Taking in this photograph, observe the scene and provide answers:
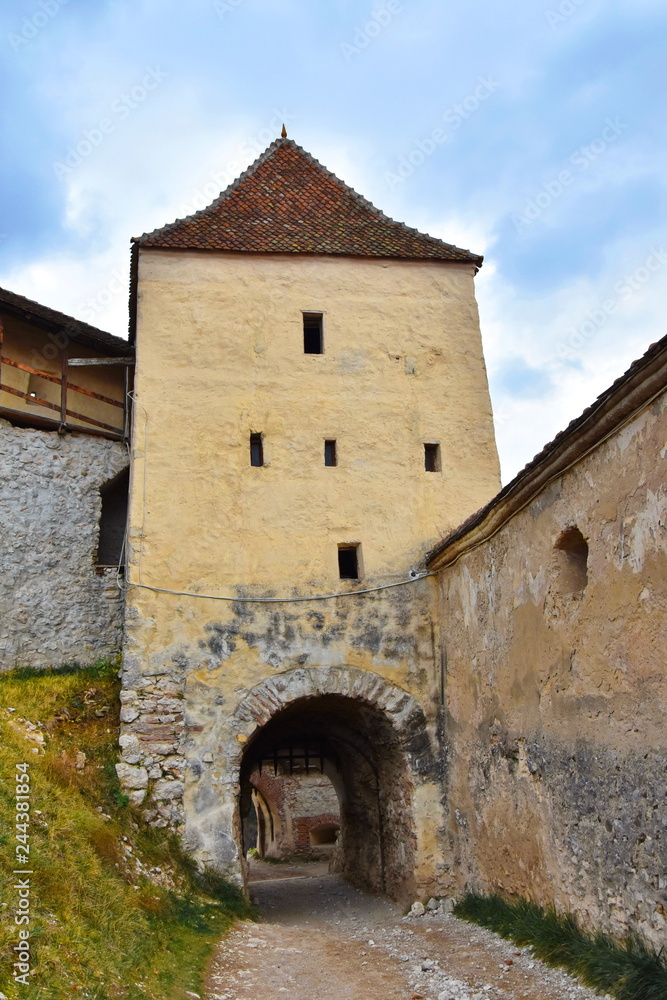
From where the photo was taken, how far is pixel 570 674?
6.56m

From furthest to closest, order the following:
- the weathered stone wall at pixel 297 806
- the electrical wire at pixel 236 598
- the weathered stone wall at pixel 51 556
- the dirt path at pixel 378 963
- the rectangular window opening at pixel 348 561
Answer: the weathered stone wall at pixel 297 806 < the weathered stone wall at pixel 51 556 < the rectangular window opening at pixel 348 561 < the electrical wire at pixel 236 598 < the dirt path at pixel 378 963

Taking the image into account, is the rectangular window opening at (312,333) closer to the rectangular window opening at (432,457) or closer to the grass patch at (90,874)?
the rectangular window opening at (432,457)

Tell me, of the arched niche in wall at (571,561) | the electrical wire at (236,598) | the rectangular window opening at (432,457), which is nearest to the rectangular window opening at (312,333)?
the rectangular window opening at (432,457)

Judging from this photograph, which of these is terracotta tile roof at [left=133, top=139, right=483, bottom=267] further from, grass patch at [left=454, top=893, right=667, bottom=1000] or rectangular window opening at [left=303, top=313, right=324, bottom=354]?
grass patch at [left=454, top=893, right=667, bottom=1000]

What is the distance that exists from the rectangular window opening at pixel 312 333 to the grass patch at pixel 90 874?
527 cm

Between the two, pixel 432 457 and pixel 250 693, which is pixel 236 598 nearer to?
pixel 250 693

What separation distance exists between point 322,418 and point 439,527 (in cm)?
216

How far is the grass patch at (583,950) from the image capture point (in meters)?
5.17

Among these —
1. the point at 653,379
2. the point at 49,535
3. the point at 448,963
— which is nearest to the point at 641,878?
the point at 448,963

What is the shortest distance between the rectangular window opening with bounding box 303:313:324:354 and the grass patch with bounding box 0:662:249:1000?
5.27 metres

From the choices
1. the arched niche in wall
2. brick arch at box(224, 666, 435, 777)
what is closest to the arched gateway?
brick arch at box(224, 666, 435, 777)

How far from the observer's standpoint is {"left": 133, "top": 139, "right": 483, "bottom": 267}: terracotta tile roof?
37.9 feet

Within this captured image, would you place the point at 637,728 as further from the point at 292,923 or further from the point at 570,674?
A: the point at 292,923

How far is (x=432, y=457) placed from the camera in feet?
36.5
